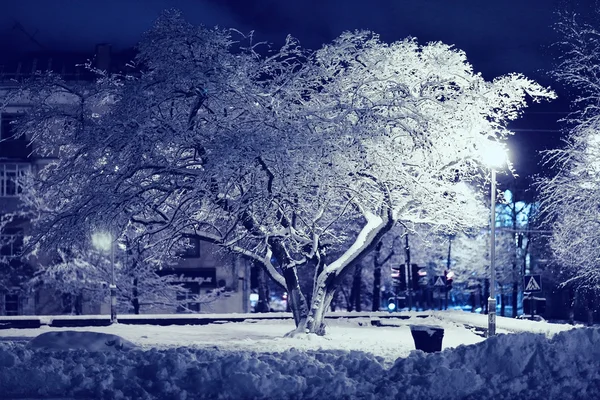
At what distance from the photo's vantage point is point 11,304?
50625 millimetres

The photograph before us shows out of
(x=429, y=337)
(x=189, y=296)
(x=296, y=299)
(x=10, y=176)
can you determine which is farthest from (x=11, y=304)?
(x=429, y=337)

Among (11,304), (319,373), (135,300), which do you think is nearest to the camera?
(319,373)

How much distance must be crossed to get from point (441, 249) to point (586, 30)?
36.8 m

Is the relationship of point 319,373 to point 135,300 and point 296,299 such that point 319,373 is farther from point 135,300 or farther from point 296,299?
point 135,300

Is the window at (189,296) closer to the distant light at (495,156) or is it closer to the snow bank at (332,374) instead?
the distant light at (495,156)

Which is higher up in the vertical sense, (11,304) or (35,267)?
(35,267)

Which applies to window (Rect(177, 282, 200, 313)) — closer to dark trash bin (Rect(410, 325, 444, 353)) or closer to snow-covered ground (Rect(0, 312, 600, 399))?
dark trash bin (Rect(410, 325, 444, 353))

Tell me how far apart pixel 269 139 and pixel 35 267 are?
32.9 metres

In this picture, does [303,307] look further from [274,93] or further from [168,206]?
[274,93]

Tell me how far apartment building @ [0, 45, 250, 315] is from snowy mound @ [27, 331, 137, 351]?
93.7 feet

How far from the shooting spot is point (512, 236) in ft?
194

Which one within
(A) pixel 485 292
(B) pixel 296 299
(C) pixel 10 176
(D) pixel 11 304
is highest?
(C) pixel 10 176

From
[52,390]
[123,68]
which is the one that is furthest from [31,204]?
[52,390]

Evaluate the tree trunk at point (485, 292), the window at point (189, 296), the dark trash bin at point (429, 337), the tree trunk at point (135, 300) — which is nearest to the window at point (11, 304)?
the tree trunk at point (135, 300)
